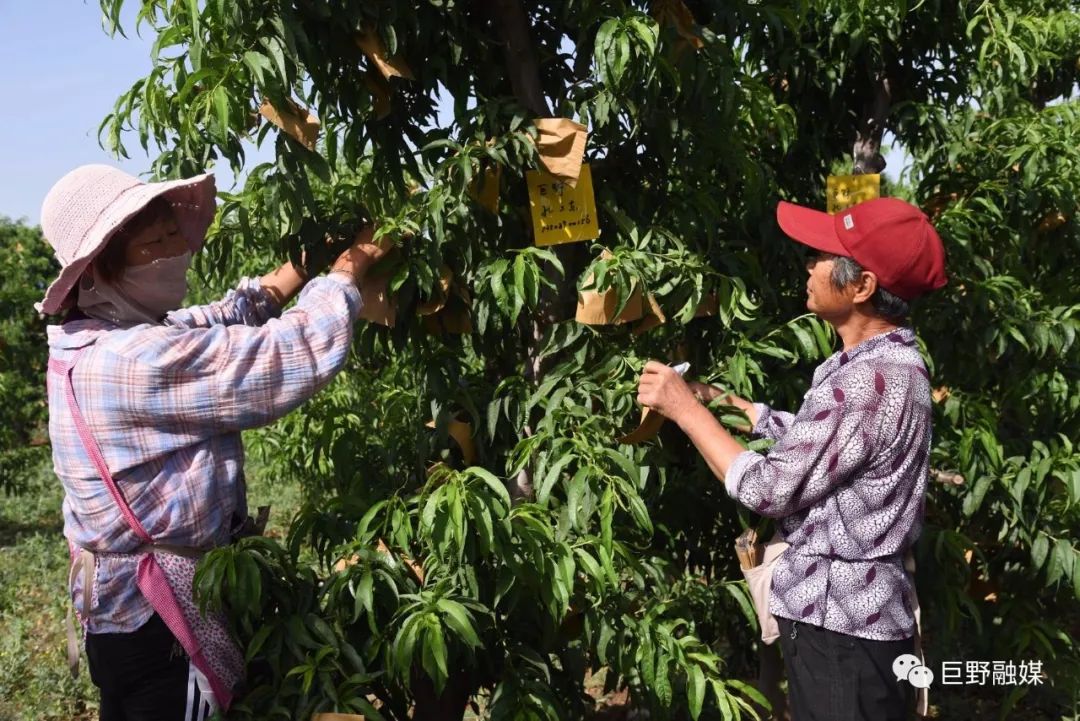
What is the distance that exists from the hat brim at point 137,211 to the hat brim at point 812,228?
103 centimetres

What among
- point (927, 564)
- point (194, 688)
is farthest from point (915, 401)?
point (194, 688)

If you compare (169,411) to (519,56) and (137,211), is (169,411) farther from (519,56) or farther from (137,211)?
(519,56)

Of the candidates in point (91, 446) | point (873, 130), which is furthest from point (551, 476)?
point (873, 130)

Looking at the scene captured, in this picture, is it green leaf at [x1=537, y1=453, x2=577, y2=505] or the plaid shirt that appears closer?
the plaid shirt

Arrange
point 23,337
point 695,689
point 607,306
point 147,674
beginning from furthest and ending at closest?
point 23,337 → point 607,306 → point 695,689 → point 147,674

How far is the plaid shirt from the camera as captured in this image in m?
1.52

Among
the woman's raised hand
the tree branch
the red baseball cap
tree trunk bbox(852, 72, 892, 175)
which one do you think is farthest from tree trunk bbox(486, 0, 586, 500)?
tree trunk bbox(852, 72, 892, 175)

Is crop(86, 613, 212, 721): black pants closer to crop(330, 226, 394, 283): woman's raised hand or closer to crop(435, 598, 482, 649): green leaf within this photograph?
crop(435, 598, 482, 649): green leaf

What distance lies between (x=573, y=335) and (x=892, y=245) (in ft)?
2.15

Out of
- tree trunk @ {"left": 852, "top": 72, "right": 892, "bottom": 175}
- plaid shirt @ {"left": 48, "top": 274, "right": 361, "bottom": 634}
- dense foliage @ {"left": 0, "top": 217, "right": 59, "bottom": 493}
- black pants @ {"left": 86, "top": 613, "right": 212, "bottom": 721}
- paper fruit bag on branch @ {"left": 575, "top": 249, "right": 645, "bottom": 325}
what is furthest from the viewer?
dense foliage @ {"left": 0, "top": 217, "right": 59, "bottom": 493}

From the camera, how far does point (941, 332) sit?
2.75 m

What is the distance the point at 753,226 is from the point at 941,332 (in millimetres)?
612

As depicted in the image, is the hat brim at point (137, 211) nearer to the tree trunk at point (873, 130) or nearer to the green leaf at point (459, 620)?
the green leaf at point (459, 620)

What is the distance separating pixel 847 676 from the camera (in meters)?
1.76
